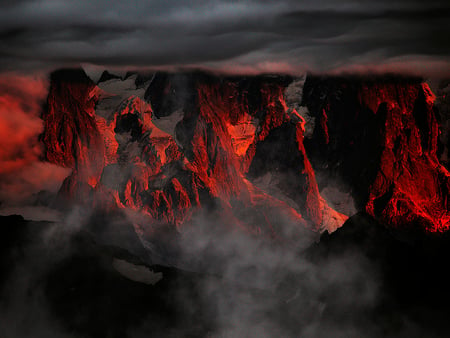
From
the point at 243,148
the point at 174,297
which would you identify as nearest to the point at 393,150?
the point at 243,148

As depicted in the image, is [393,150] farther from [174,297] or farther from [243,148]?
[174,297]

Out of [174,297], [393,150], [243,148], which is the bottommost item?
[243,148]

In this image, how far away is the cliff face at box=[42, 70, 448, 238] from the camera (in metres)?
69.7

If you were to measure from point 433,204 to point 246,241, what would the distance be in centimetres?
1708

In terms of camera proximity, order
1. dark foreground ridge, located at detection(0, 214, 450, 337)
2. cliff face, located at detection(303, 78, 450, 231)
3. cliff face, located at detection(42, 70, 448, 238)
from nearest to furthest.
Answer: dark foreground ridge, located at detection(0, 214, 450, 337)
cliff face, located at detection(303, 78, 450, 231)
cliff face, located at detection(42, 70, 448, 238)

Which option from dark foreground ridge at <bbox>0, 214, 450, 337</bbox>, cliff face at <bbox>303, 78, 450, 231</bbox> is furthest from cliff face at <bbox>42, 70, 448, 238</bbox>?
dark foreground ridge at <bbox>0, 214, 450, 337</bbox>

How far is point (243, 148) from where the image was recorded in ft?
251

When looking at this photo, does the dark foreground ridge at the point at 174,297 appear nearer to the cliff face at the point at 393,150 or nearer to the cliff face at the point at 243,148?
the cliff face at the point at 393,150

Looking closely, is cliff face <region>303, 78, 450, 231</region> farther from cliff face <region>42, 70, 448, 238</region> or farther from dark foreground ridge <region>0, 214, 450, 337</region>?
dark foreground ridge <region>0, 214, 450, 337</region>

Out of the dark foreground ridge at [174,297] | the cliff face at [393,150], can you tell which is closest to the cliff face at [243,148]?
the cliff face at [393,150]

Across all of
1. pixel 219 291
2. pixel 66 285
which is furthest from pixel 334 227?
pixel 66 285

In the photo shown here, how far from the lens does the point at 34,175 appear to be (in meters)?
67.3

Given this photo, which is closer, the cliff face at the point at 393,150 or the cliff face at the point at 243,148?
the cliff face at the point at 393,150

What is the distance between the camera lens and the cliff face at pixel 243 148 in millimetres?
69688
